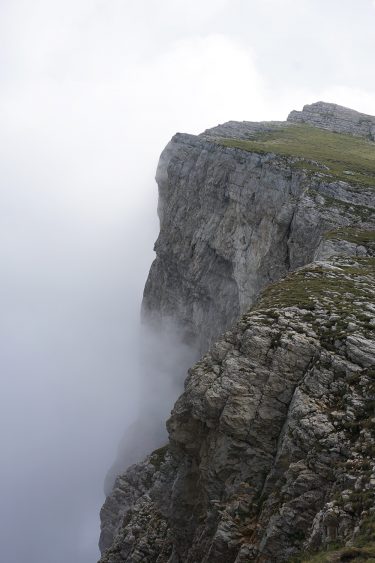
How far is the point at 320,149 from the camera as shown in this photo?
73.3 m

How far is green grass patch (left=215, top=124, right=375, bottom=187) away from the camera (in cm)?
5458

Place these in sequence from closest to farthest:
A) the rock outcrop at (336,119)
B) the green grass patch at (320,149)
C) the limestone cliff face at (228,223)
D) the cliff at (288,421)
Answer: the cliff at (288,421)
the limestone cliff face at (228,223)
the green grass patch at (320,149)
the rock outcrop at (336,119)

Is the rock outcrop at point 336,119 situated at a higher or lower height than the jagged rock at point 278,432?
higher

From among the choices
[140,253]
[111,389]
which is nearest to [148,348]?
[111,389]

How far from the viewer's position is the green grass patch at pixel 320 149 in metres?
54.6

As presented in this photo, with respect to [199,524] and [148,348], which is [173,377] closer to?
[148,348]

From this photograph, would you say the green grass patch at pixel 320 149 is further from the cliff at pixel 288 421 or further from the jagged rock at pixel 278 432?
the jagged rock at pixel 278 432

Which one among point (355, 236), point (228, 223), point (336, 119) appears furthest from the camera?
point (336, 119)

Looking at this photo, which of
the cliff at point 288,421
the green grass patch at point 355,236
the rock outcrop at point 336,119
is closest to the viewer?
the cliff at point 288,421

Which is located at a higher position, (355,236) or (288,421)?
(355,236)

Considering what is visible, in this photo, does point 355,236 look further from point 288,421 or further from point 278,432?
point 288,421

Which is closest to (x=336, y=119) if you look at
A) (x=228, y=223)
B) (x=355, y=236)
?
(x=228, y=223)

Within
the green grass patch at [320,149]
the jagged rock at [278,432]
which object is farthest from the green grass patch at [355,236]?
the green grass patch at [320,149]

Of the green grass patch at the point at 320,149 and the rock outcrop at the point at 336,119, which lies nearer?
the green grass patch at the point at 320,149
